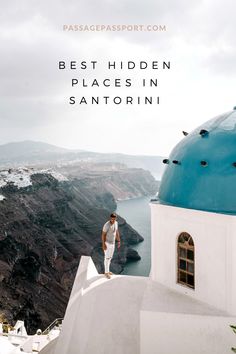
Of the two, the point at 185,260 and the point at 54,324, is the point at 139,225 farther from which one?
the point at 185,260

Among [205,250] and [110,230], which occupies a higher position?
[110,230]

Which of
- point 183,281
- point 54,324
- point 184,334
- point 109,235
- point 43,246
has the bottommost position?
point 54,324

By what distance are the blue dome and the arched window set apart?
823 mm

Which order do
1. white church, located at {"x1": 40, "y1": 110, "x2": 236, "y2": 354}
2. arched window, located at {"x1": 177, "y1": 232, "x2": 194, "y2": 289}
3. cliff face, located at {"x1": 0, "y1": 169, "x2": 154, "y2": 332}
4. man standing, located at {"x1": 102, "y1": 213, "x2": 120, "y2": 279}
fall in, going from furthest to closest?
cliff face, located at {"x1": 0, "y1": 169, "x2": 154, "y2": 332}
man standing, located at {"x1": 102, "y1": 213, "x2": 120, "y2": 279}
arched window, located at {"x1": 177, "y1": 232, "x2": 194, "y2": 289}
white church, located at {"x1": 40, "y1": 110, "x2": 236, "y2": 354}

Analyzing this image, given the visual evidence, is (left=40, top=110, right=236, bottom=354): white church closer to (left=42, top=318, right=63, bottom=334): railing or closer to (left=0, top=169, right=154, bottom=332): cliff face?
(left=42, top=318, right=63, bottom=334): railing

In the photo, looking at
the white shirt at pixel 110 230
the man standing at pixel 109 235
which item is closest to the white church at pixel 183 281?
the man standing at pixel 109 235

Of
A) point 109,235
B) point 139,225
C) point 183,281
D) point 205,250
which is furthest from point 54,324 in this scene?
point 139,225

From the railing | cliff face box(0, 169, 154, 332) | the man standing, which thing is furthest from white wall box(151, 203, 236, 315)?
cliff face box(0, 169, 154, 332)

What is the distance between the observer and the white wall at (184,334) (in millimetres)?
7191

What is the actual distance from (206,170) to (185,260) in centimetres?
219

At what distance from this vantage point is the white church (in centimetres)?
729

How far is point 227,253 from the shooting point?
23.9ft

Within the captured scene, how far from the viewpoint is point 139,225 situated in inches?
4060

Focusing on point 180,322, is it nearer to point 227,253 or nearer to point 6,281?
point 227,253
